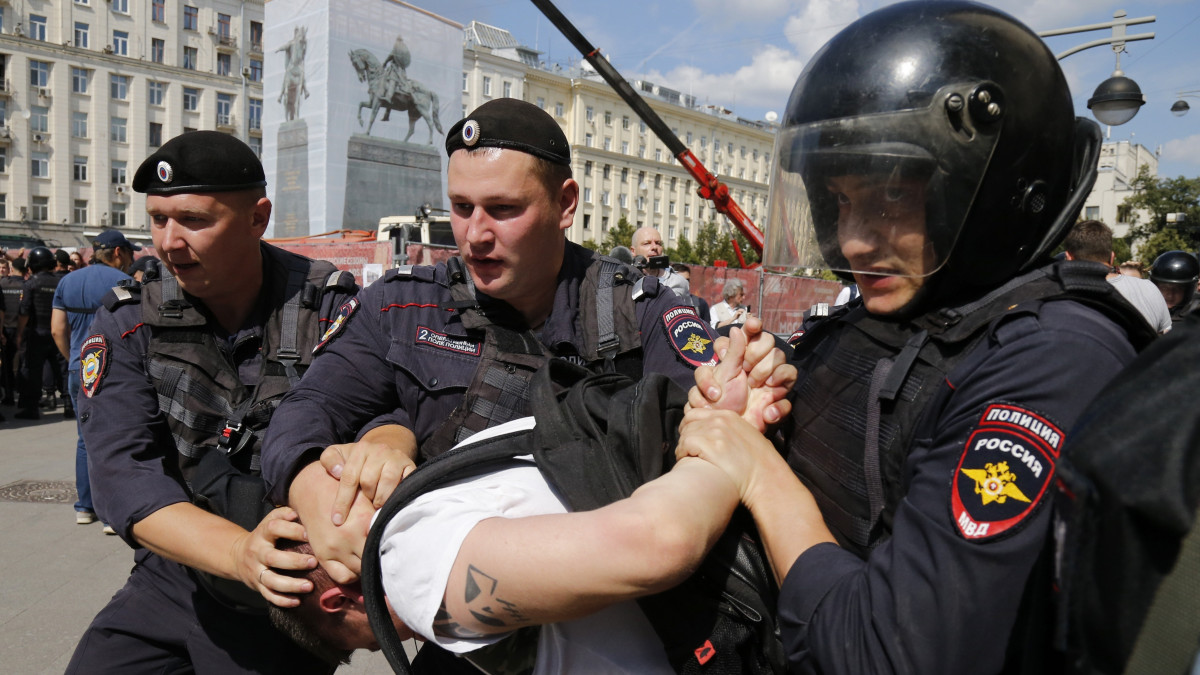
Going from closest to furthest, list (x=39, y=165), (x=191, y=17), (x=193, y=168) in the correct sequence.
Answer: (x=193, y=168) → (x=39, y=165) → (x=191, y=17)

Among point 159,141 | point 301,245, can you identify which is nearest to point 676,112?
point 159,141

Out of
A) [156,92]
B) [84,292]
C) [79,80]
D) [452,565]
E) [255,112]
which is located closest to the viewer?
[452,565]

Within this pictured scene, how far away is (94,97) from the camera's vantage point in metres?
43.2

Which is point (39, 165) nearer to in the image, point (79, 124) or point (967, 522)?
point (79, 124)

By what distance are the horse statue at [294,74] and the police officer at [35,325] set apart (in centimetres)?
1769

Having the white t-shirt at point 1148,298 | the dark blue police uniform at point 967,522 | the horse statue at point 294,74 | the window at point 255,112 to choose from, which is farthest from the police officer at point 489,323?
the window at point 255,112

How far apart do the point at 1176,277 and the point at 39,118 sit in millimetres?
51444

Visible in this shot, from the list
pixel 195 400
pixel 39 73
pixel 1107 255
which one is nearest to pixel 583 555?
pixel 195 400

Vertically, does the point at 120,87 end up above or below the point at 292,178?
above

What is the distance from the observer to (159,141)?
46.4 meters

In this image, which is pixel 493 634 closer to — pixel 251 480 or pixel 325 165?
pixel 251 480

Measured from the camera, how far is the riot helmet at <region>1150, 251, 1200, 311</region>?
6.55m

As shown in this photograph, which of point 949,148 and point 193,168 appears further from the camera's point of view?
point 193,168

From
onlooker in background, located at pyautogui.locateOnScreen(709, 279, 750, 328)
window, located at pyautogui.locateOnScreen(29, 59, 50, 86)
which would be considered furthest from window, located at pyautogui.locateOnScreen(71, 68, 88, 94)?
onlooker in background, located at pyautogui.locateOnScreen(709, 279, 750, 328)
